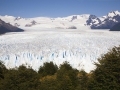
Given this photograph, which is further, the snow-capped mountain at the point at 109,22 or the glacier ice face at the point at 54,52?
the snow-capped mountain at the point at 109,22

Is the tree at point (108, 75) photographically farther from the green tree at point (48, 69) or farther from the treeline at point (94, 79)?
the green tree at point (48, 69)

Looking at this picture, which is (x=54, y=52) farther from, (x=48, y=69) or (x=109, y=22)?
(x=109, y=22)

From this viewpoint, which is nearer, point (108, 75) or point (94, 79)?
point (108, 75)

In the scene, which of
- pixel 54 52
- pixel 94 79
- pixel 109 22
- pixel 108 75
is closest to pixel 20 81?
pixel 94 79

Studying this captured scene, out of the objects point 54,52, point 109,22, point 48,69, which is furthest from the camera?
point 109,22

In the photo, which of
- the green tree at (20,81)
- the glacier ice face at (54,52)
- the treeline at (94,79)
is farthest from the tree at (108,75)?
the glacier ice face at (54,52)

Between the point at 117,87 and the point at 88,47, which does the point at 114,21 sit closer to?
the point at 88,47

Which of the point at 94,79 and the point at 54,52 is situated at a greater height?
the point at 94,79

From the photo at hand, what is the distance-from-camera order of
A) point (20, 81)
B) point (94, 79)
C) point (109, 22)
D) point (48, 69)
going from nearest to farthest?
point (94, 79) → point (20, 81) → point (48, 69) → point (109, 22)

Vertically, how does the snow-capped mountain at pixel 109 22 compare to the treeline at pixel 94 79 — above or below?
above
